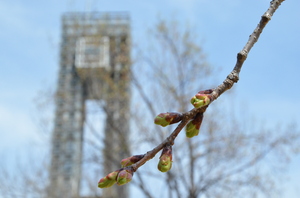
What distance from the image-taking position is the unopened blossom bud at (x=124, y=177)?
0.93 m

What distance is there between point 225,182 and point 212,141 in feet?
2.73

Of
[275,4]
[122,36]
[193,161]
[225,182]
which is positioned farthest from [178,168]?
[275,4]

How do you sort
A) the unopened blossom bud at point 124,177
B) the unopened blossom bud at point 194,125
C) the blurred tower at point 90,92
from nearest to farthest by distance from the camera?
the unopened blossom bud at point 124,177, the unopened blossom bud at point 194,125, the blurred tower at point 90,92

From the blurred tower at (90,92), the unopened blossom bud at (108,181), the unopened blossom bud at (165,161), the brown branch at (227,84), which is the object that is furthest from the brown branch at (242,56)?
the blurred tower at (90,92)

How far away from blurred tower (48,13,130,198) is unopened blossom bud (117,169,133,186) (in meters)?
9.52

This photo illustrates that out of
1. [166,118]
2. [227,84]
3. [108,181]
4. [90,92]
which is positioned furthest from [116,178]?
[90,92]

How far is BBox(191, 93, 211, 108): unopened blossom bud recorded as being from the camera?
946 millimetres

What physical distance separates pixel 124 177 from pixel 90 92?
Answer: 427 inches

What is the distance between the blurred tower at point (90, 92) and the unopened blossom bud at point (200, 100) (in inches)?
375

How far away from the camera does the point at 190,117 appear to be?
1.02m

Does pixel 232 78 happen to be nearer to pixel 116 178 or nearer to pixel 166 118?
pixel 166 118

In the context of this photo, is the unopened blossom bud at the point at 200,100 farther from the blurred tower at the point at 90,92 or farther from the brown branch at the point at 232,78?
the blurred tower at the point at 90,92

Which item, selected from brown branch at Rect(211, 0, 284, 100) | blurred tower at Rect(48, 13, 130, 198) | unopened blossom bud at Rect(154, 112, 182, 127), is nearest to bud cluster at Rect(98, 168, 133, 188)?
unopened blossom bud at Rect(154, 112, 182, 127)

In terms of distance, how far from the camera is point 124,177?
93 cm
